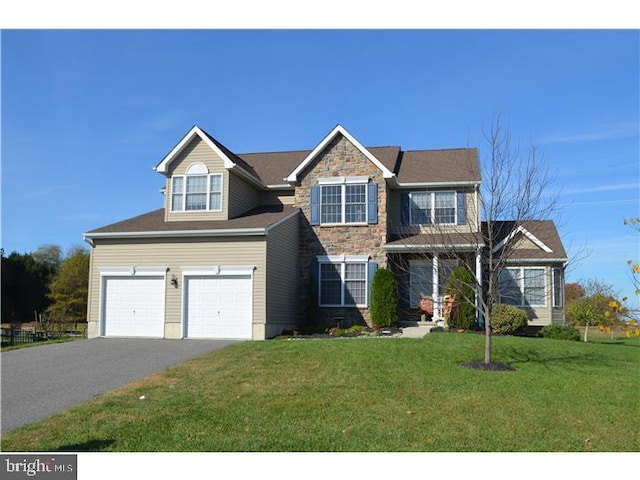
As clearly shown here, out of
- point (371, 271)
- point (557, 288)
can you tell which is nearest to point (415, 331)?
point (371, 271)

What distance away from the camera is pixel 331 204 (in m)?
22.4

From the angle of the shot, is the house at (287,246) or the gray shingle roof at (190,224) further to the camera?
the gray shingle roof at (190,224)

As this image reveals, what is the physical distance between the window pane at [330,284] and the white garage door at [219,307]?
4.37 metres

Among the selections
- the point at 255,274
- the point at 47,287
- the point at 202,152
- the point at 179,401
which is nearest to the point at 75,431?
the point at 179,401

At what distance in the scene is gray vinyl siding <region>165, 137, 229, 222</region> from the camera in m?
21.0

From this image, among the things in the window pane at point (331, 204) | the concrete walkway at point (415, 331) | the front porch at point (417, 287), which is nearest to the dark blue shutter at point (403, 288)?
the front porch at point (417, 287)

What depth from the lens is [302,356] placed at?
13.8m

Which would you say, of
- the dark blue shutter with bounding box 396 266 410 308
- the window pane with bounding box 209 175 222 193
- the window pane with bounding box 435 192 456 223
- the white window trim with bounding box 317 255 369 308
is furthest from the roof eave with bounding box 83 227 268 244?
the window pane with bounding box 435 192 456 223

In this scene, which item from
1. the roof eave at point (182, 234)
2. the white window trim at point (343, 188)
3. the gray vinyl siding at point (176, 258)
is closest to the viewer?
the gray vinyl siding at point (176, 258)

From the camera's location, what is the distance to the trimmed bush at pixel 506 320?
1973cm

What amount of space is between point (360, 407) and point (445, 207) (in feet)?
47.3

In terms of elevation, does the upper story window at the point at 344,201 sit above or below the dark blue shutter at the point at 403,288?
above

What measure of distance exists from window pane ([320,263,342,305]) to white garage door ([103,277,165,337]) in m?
6.23

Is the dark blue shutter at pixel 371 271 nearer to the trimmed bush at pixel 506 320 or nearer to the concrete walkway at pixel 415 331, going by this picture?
the concrete walkway at pixel 415 331
